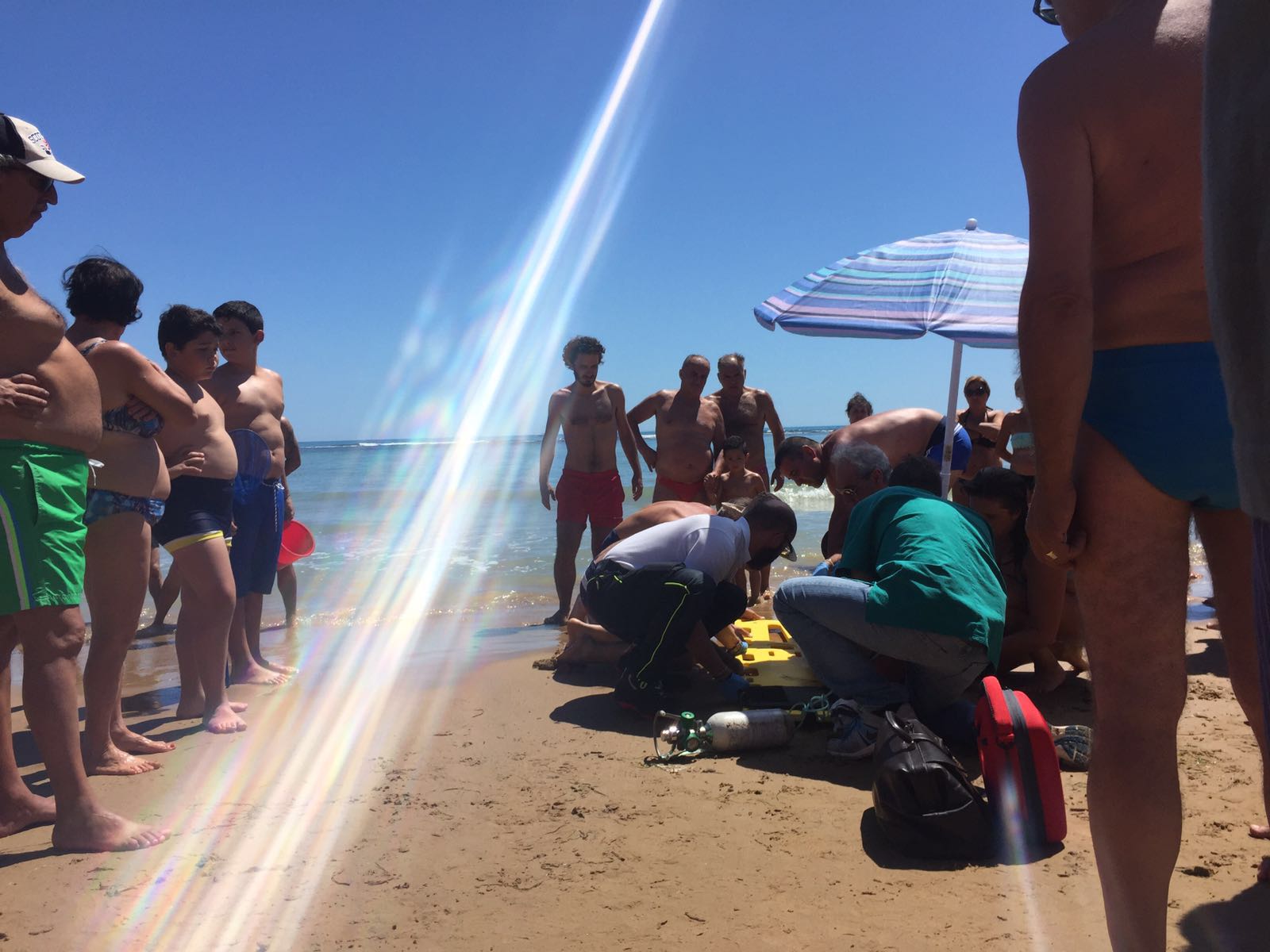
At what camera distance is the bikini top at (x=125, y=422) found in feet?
10.5

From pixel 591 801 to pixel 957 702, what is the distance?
1.47 meters

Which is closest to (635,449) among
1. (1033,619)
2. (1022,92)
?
(1033,619)

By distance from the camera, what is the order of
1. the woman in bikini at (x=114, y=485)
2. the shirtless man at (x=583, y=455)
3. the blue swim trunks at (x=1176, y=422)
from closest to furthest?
the blue swim trunks at (x=1176, y=422), the woman in bikini at (x=114, y=485), the shirtless man at (x=583, y=455)

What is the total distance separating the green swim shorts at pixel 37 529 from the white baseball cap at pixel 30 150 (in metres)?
0.82

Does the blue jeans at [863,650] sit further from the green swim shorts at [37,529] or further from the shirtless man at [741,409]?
the shirtless man at [741,409]

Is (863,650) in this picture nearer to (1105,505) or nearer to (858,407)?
(1105,505)

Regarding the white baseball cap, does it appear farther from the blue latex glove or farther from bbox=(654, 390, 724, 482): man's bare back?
bbox=(654, 390, 724, 482): man's bare back

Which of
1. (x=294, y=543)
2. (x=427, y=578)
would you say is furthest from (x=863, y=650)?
(x=427, y=578)

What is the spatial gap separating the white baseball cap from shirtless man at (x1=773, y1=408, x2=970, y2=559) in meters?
3.42

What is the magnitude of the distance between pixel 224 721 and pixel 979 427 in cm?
581

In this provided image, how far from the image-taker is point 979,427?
7176 millimetres

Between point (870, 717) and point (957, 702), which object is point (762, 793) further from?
point (957, 702)

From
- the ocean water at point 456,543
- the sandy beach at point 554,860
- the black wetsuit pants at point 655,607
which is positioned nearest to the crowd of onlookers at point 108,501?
the sandy beach at point 554,860

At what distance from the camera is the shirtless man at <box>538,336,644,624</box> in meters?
6.54
